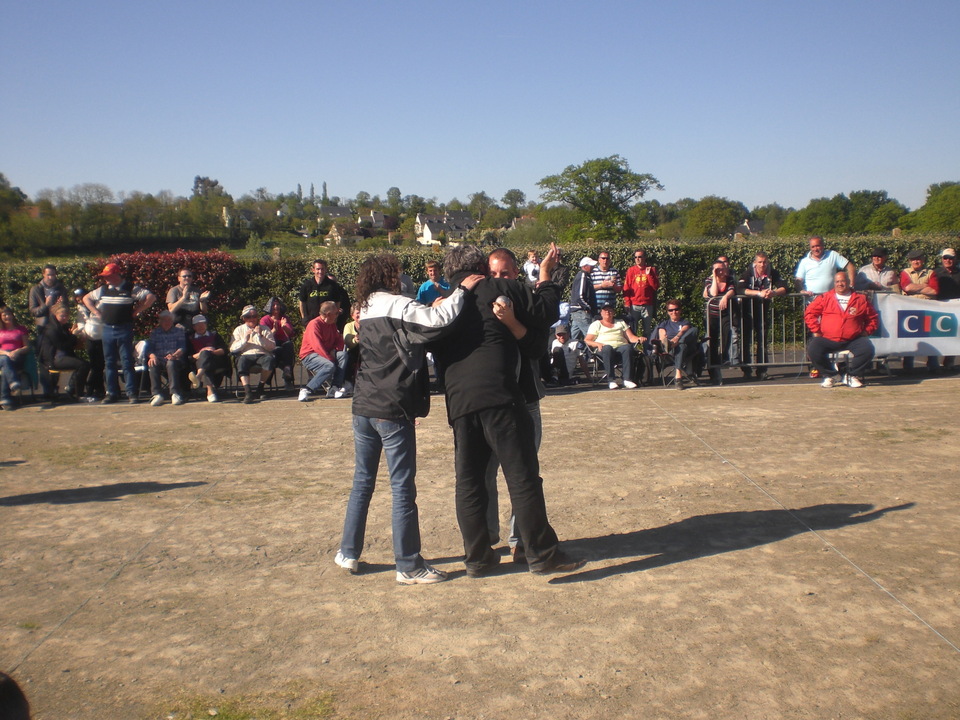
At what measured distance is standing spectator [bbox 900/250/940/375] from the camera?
12.1 meters

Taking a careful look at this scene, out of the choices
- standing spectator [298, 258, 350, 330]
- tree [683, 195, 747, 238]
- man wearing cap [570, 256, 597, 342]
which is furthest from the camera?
tree [683, 195, 747, 238]

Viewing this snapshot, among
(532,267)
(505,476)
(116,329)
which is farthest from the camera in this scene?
(532,267)

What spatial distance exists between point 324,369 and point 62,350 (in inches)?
150

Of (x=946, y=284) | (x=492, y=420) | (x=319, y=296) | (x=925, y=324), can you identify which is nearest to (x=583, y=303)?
(x=319, y=296)

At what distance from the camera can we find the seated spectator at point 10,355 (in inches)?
445

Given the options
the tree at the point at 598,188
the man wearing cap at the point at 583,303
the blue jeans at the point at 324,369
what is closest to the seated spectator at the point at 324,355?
the blue jeans at the point at 324,369

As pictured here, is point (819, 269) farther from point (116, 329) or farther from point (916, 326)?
point (116, 329)

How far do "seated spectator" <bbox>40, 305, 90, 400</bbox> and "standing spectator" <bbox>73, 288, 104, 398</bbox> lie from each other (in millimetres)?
125

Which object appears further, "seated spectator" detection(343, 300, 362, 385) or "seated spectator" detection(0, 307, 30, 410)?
"seated spectator" detection(0, 307, 30, 410)

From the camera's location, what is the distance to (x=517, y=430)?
4715mm

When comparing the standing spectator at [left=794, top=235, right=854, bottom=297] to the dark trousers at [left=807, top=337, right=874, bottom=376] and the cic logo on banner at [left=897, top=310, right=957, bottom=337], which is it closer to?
the cic logo on banner at [left=897, top=310, right=957, bottom=337]

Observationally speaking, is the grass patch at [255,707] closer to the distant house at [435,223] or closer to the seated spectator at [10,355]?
the seated spectator at [10,355]

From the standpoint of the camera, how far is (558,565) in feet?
15.9

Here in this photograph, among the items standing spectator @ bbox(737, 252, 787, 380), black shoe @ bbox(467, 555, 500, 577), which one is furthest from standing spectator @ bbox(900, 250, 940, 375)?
black shoe @ bbox(467, 555, 500, 577)
